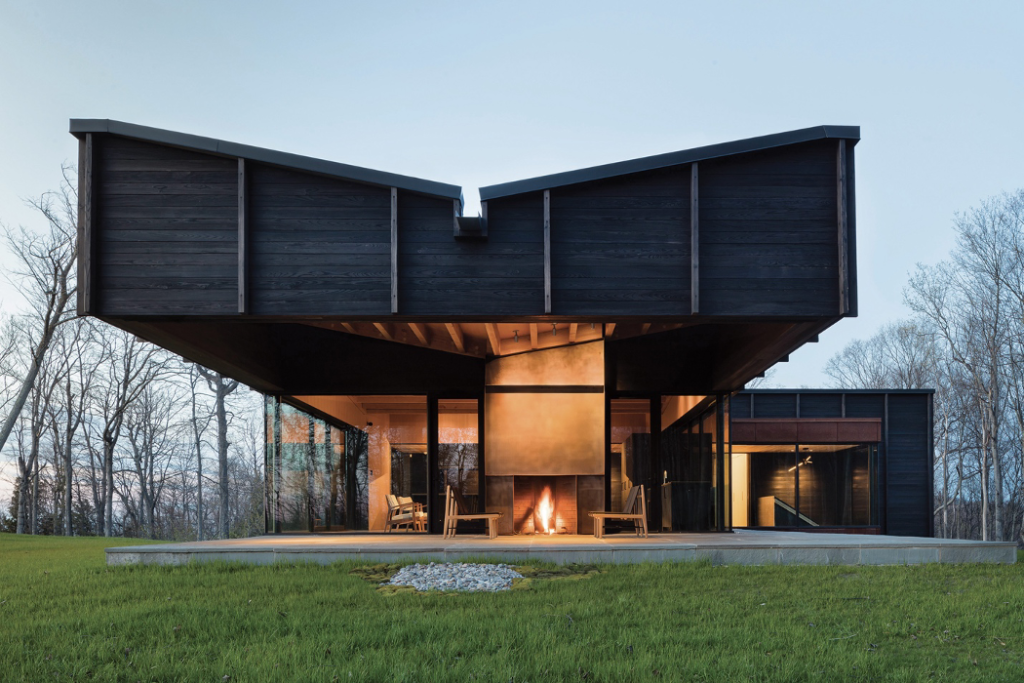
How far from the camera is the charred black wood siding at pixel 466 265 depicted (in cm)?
934

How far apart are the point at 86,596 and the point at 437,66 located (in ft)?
113

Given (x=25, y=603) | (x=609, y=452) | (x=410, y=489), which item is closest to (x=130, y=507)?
(x=410, y=489)

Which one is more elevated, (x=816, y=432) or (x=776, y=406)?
(x=776, y=406)

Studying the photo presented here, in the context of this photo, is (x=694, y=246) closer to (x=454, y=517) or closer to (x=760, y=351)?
(x=760, y=351)

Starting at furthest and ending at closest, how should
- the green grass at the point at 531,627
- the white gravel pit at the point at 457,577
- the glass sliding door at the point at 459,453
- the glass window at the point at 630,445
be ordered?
the glass window at the point at 630,445
the glass sliding door at the point at 459,453
the white gravel pit at the point at 457,577
the green grass at the point at 531,627

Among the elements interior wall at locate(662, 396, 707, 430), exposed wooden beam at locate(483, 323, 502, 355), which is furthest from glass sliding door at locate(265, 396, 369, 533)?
interior wall at locate(662, 396, 707, 430)

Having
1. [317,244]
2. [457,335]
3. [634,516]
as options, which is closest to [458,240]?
[317,244]

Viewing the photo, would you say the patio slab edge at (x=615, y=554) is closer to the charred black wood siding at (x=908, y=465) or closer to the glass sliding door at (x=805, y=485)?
the glass sliding door at (x=805, y=485)

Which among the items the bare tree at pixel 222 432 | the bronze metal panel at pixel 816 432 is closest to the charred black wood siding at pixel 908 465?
the bronze metal panel at pixel 816 432

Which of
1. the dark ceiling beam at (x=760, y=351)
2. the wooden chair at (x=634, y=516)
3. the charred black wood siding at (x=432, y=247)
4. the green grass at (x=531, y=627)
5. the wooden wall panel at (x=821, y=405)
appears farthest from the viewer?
the wooden wall panel at (x=821, y=405)

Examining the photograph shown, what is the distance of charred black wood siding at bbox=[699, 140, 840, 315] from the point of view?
30.7ft

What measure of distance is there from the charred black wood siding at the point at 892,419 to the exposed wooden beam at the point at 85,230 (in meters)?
16.0

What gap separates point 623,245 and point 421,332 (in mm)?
4174

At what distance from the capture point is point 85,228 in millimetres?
9133
